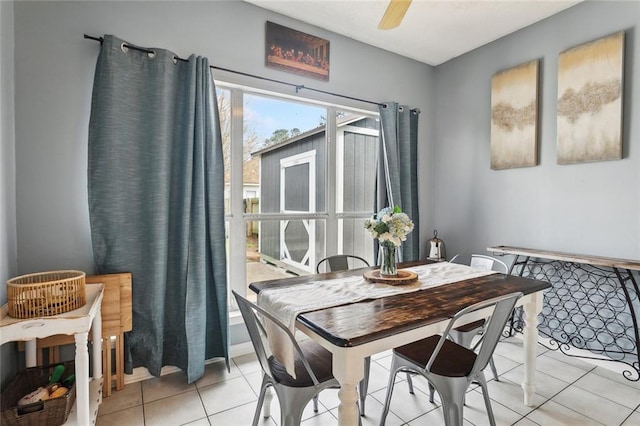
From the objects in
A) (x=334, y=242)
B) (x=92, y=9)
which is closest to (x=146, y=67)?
(x=92, y=9)

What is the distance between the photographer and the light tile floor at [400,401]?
1813 millimetres

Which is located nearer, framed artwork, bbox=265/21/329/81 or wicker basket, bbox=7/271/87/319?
wicker basket, bbox=7/271/87/319

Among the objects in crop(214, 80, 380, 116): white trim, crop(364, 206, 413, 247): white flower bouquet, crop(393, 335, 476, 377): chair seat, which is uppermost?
crop(214, 80, 380, 116): white trim

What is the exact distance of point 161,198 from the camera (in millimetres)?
2105

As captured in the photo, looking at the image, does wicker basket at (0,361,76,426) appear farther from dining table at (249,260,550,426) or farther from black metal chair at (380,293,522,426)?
Result: black metal chair at (380,293,522,426)

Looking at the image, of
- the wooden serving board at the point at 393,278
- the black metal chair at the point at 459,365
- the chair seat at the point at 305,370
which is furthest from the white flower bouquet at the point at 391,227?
the chair seat at the point at 305,370

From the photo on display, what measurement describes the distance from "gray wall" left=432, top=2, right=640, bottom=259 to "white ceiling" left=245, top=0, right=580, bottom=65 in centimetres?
20

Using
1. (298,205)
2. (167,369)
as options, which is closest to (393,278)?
(298,205)

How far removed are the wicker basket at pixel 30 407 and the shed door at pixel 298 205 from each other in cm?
178

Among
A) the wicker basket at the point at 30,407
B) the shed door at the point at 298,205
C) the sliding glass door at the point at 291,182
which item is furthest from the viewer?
the shed door at the point at 298,205

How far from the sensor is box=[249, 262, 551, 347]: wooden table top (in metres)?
1.26

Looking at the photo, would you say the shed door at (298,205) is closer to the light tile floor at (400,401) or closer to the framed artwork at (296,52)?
the framed artwork at (296,52)

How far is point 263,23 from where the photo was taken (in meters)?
2.62

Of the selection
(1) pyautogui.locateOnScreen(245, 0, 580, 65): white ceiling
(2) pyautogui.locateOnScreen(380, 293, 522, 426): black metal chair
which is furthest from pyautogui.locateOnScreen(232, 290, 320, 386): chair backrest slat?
(1) pyautogui.locateOnScreen(245, 0, 580, 65): white ceiling
